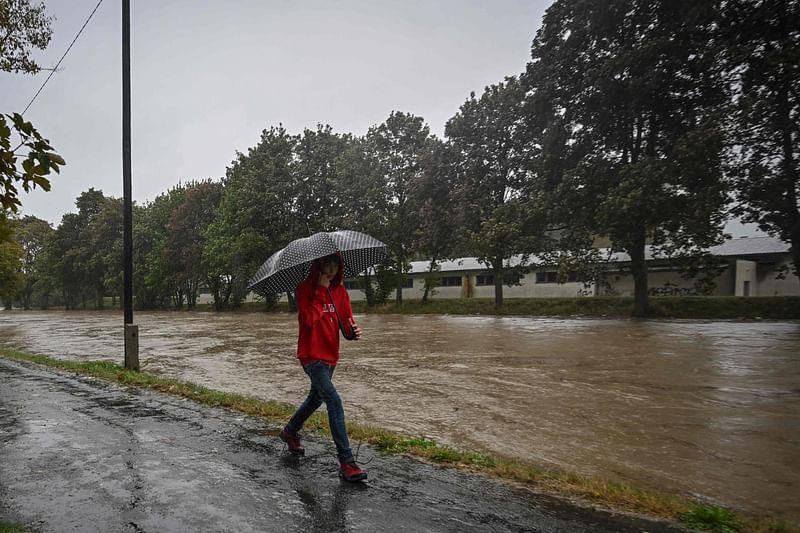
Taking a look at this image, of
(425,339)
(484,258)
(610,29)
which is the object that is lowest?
(425,339)

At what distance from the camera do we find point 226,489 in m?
4.14

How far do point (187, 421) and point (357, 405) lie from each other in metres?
2.85

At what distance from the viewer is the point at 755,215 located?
2223 cm

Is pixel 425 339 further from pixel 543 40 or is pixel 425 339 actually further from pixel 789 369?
pixel 543 40

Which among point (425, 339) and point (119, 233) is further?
point (119, 233)

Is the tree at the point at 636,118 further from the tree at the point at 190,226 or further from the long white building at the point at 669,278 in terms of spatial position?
the tree at the point at 190,226

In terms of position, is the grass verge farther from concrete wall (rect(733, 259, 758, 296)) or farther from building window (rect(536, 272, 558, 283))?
building window (rect(536, 272, 558, 283))

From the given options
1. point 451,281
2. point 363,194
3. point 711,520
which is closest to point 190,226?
point 363,194

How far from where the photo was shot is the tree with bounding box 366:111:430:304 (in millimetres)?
42250

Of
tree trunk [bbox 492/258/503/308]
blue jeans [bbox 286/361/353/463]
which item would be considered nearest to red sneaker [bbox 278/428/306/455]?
blue jeans [bbox 286/361/353/463]

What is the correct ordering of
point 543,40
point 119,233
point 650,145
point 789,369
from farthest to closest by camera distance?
point 119,233 < point 543,40 < point 650,145 < point 789,369

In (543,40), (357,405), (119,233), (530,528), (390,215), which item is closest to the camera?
(530,528)

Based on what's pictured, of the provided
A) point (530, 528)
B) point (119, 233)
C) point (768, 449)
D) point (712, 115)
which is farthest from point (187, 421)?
point (119, 233)

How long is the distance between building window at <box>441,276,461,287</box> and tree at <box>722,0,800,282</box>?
2767 centimetres
